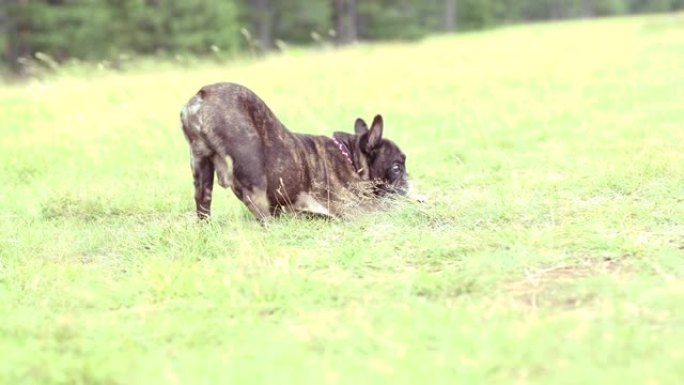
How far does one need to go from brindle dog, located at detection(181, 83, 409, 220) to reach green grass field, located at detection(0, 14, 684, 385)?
318 millimetres

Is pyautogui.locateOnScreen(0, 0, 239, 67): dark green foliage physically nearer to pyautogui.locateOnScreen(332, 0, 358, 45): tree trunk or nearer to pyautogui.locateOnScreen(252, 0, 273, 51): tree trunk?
pyautogui.locateOnScreen(252, 0, 273, 51): tree trunk

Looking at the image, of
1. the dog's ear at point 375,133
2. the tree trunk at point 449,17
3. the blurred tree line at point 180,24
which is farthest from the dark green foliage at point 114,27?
the dog's ear at point 375,133

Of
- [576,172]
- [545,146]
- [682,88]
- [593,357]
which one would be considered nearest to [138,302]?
[593,357]

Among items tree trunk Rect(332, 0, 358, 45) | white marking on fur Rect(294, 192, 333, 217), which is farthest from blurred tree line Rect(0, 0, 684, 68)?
white marking on fur Rect(294, 192, 333, 217)

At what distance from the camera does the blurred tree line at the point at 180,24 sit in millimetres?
32312

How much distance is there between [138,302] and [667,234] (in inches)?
134

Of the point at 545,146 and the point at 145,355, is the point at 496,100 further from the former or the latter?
the point at 145,355

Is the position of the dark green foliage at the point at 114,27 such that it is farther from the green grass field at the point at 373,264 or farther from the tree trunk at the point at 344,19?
the green grass field at the point at 373,264

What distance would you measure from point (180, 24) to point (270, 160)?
32295 millimetres

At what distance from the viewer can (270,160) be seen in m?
6.29

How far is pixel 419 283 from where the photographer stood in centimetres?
447

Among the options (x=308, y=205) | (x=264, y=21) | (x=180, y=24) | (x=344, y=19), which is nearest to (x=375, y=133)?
(x=308, y=205)

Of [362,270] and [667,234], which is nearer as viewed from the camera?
[362,270]

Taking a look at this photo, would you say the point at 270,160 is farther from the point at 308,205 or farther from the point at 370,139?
the point at 370,139
